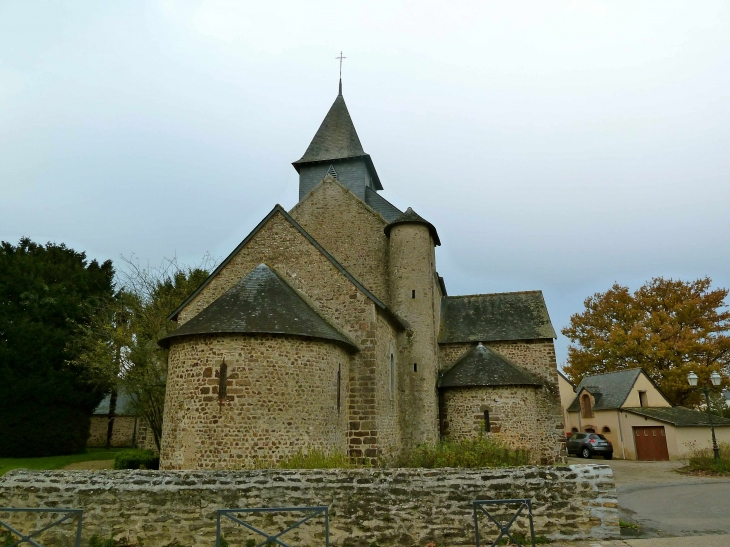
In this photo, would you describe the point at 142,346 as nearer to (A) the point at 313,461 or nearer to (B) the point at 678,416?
(A) the point at 313,461

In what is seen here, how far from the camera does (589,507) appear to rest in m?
7.58

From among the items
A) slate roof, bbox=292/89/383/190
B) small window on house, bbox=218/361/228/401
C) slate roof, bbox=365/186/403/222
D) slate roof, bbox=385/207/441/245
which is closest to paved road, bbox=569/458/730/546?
small window on house, bbox=218/361/228/401

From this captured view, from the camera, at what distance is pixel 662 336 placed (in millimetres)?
34375

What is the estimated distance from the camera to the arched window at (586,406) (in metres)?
30.9

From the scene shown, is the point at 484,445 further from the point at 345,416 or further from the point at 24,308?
the point at 24,308

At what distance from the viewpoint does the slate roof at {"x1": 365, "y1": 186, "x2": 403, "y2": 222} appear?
22.9m

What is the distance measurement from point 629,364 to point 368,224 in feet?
81.3

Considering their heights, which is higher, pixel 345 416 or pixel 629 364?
pixel 629 364

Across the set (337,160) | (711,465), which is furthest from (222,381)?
(711,465)

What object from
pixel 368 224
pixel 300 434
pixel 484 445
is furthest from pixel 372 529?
pixel 368 224

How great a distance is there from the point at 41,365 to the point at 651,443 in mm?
32191

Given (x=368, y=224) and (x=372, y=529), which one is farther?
(x=368, y=224)

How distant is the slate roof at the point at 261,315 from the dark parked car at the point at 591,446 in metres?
19.0

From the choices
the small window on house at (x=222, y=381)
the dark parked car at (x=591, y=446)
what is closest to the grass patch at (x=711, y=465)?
the dark parked car at (x=591, y=446)
